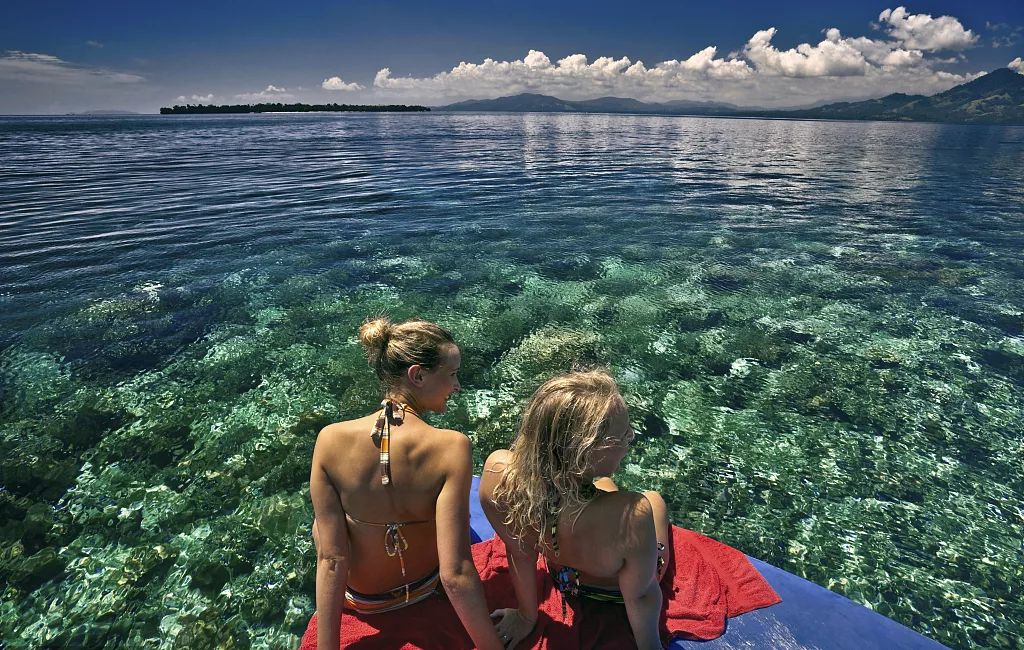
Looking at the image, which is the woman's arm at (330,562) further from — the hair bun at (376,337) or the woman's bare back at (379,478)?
the hair bun at (376,337)

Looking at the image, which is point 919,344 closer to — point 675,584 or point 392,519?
point 675,584

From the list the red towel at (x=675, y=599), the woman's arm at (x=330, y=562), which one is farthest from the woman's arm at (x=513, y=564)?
the woman's arm at (x=330, y=562)

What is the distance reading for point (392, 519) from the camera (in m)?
3.16

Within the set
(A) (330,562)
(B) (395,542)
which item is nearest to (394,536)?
(B) (395,542)

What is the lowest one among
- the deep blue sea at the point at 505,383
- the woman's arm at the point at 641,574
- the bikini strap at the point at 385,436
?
the deep blue sea at the point at 505,383

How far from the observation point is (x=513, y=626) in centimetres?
354

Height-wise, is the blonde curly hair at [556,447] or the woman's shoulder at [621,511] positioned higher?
the blonde curly hair at [556,447]

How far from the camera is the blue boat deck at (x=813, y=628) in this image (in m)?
3.68

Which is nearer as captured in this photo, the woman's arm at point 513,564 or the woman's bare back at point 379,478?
the woman's bare back at point 379,478

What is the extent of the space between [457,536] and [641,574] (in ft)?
3.81

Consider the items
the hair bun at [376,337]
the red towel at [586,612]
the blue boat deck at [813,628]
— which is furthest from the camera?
the blue boat deck at [813,628]

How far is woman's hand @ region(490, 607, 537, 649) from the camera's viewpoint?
3.51 m

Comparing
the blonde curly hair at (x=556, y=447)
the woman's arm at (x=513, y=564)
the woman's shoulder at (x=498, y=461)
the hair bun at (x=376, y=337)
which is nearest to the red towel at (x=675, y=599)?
the woman's arm at (x=513, y=564)

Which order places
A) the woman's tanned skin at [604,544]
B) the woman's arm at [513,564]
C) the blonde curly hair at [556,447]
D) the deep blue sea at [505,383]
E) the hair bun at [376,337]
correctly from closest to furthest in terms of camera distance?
the blonde curly hair at [556,447]
the woman's tanned skin at [604,544]
the hair bun at [376,337]
the woman's arm at [513,564]
the deep blue sea at [505,383]
